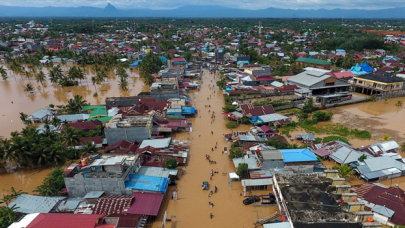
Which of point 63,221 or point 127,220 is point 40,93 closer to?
point 63,221

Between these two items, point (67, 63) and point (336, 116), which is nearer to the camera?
point (336, 116)

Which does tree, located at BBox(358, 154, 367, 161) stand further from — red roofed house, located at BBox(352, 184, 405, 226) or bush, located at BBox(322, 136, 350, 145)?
bush, located at BBox(322, 136, 350, 145)

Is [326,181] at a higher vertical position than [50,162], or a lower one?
higher

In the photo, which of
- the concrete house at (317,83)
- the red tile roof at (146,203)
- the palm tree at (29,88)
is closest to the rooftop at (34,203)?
the red tile roof at (146,203)

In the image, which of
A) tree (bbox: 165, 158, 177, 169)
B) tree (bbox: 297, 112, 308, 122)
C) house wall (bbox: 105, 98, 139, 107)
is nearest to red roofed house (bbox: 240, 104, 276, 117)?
tree (bbox: 297, 112, 308, 122)

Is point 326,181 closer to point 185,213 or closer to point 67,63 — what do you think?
point 185,213

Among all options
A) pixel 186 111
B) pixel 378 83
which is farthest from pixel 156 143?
pixel 378 83

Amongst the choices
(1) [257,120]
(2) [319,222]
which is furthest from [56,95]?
(2) [319,222]
